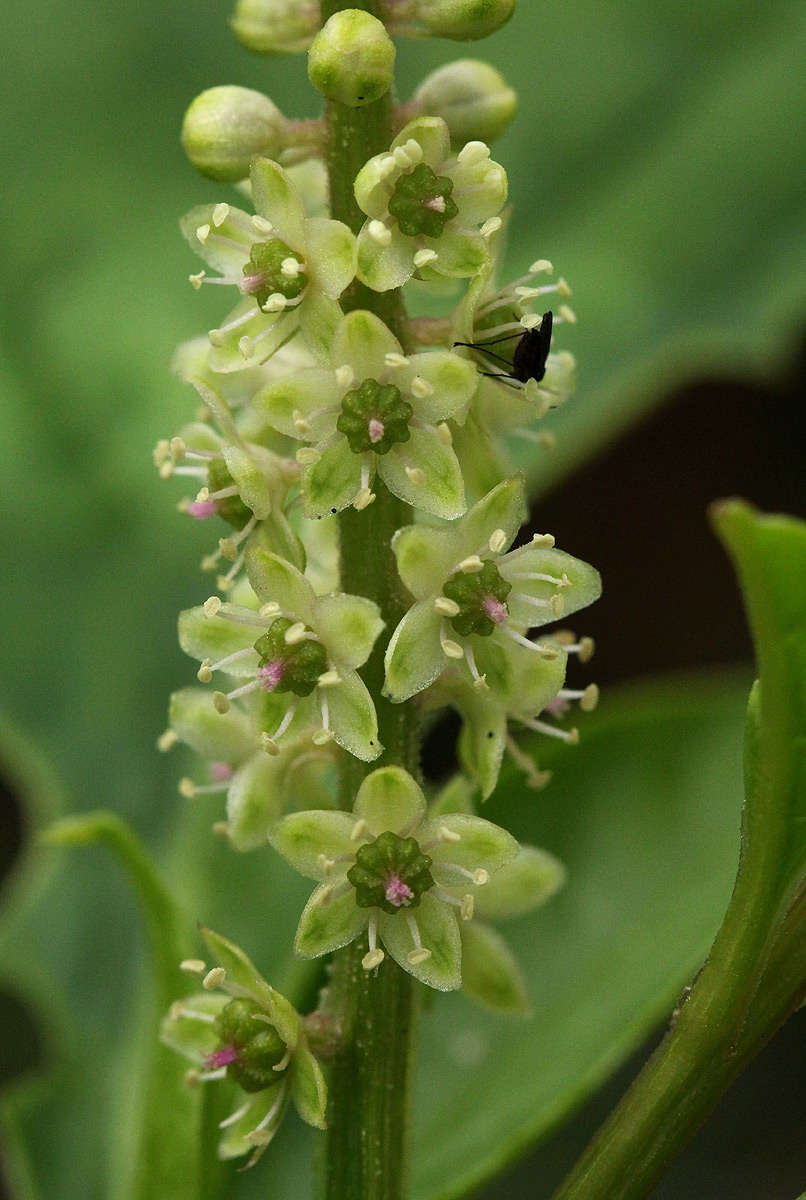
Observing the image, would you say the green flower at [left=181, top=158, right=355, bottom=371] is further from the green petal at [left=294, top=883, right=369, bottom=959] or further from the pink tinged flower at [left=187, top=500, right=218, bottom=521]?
the green petal at [left=294, top=883, right=369, bottom=959]

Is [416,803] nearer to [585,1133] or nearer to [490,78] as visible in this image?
[490,78]

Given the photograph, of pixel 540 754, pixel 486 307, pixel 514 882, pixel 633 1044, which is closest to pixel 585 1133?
pixel 540 754

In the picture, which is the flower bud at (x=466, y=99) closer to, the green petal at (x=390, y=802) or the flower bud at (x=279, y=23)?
the flower bud at (x=279, y=23)

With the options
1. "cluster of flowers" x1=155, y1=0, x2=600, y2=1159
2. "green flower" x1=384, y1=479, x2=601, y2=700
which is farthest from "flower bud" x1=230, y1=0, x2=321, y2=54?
"green flower" x1=384, y1=479, x2=601, y2=700

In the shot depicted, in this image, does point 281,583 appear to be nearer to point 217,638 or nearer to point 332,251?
point 217,638

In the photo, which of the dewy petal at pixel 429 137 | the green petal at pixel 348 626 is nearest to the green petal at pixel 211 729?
the green petal at pixel 348 626

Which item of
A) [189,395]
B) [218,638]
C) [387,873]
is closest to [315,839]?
[387,873]
